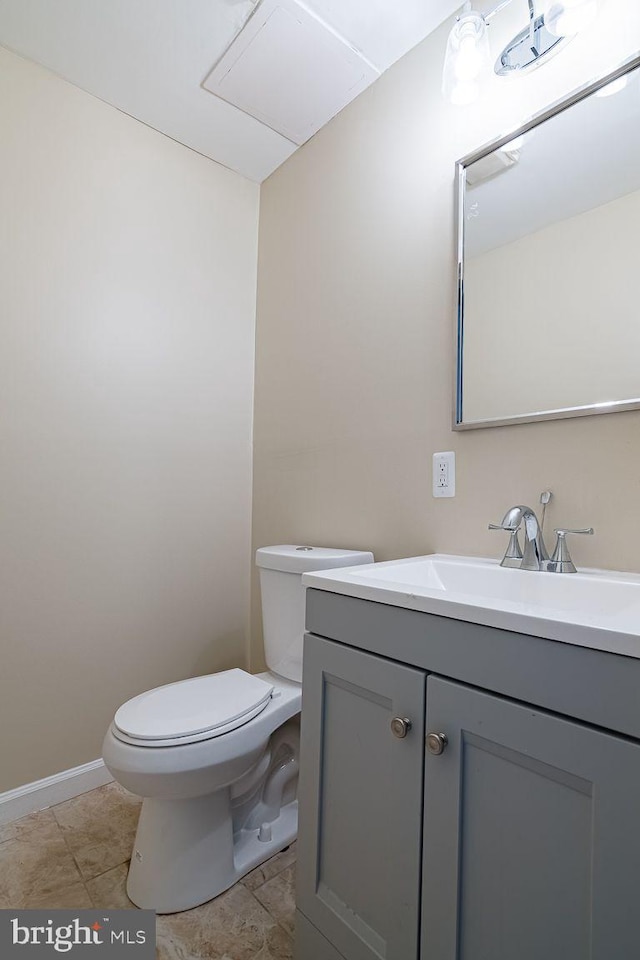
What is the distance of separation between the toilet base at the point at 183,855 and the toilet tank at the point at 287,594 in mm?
379

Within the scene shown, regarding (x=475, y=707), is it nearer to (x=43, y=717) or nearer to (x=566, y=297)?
(x=566, y=297)

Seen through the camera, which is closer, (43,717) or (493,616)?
(493,616)

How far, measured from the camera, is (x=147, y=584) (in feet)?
5.76

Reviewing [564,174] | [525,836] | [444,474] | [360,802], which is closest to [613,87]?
[564,174]

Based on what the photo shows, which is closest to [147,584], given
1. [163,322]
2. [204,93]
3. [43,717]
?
[43,717]

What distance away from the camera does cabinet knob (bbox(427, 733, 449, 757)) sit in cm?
71

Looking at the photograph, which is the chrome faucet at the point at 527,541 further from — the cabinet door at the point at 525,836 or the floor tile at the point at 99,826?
the floor tile at the point at 99,826

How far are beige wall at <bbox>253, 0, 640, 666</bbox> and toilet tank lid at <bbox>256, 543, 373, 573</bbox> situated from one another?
9 centimetres

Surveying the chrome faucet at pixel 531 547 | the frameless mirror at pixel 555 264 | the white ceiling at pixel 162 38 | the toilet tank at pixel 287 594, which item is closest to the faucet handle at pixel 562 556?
the chrome faucet at pixel 531 547

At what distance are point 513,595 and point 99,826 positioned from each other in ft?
4.54

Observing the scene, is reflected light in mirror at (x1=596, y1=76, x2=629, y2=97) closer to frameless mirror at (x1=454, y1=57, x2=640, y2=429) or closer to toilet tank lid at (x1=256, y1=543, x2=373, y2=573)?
frameless mirror at (x1=454, y1=57, x2=640, y2=429)

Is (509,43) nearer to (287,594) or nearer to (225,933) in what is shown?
(287,594)

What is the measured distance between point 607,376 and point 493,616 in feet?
2.20

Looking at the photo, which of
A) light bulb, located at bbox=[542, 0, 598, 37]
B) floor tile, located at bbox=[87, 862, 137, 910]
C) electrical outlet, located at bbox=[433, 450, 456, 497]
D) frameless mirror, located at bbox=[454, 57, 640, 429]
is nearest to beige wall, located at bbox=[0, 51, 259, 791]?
floor tile, located at bbox=[87, 862, 137, 910]
